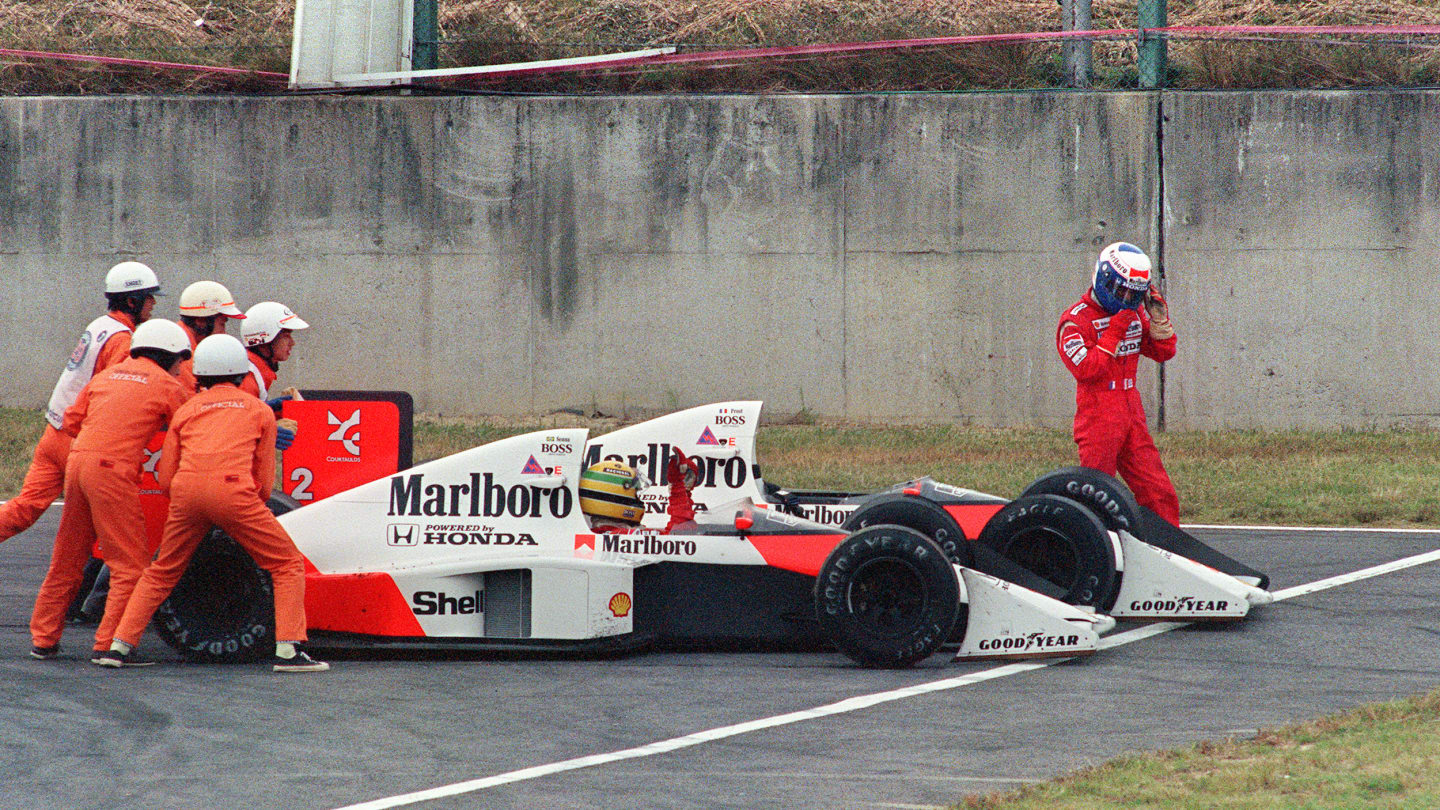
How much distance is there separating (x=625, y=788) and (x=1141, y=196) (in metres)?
11.4

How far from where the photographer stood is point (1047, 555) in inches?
316

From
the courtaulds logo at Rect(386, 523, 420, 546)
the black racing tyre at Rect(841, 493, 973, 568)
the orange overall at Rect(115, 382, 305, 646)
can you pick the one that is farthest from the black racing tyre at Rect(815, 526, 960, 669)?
A: the orange overall at Rect(115, 382, 305, 646)

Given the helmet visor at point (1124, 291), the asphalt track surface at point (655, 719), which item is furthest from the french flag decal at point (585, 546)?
the helmet visor at point (1124, 291)

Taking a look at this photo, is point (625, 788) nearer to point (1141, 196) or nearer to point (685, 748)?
point (685, 748)

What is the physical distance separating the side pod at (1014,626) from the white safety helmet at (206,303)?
415 cm

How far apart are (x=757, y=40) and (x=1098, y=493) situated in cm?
1087

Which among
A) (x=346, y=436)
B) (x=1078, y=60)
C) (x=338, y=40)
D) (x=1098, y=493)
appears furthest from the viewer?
(x=338, y=40)

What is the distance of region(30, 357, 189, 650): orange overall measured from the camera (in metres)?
7.63

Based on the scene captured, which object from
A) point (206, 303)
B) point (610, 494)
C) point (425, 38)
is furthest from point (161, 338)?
point (425, 38)

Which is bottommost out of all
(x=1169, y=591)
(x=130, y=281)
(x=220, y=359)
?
(x=1169, y=591)

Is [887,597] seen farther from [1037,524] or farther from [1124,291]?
[1124,291]

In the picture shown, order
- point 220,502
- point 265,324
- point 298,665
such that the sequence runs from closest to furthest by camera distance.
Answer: point 220,502 → point 298,665 → point 265,324

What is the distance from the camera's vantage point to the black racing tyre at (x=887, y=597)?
7.19m

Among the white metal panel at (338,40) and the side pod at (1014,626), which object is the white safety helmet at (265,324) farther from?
the white metal panel at (338,40)
